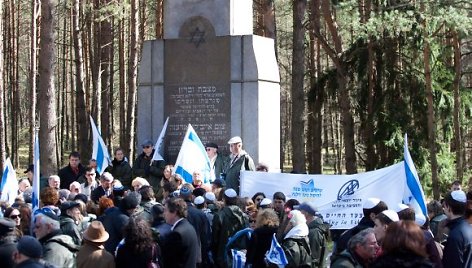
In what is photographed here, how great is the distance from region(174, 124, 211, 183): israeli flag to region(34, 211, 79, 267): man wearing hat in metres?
5.83

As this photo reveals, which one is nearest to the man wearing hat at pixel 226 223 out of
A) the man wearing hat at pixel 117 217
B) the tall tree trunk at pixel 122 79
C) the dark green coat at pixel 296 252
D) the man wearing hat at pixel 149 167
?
the man wearing hat at pixel 117 217

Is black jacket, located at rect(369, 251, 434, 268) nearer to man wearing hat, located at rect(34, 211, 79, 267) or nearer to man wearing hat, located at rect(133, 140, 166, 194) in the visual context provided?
man wearing hat, located at rect(34, 211, 79, 267)

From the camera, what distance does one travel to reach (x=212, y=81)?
15.8 meters

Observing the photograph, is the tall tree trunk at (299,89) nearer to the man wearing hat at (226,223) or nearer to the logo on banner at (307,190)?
the logo on banner at (307,190)

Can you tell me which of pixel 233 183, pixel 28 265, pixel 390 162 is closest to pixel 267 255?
pixel 28 265

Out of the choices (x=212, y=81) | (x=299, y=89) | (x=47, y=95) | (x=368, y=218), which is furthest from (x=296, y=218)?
(x=299, y=89)

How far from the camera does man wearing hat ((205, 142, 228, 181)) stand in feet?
48.2

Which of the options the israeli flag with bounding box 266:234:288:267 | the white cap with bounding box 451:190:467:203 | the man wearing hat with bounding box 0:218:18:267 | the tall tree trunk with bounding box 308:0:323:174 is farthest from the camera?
the tall tree trunk with bounding box 308:0:323:174

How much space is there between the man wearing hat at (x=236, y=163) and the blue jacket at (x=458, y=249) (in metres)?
6.72

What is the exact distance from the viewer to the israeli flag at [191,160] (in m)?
13.7

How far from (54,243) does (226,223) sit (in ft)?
10.2

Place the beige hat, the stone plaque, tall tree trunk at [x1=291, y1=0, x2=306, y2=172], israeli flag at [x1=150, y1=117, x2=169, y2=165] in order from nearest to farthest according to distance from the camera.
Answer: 1. the beige hat
2. israeli flag at [x1=150, y1=117, x2=169, y2=165]
3. the stone plaque
4. tall tree trunk at [x1=291, y1=0, x2=306, y2=172]

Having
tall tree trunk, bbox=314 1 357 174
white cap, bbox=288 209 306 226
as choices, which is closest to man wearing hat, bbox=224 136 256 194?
white cap, bbox=288 209 306 226

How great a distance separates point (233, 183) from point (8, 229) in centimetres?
679
